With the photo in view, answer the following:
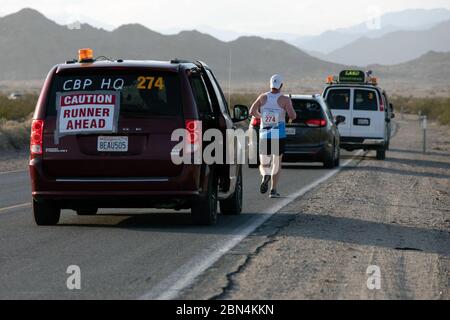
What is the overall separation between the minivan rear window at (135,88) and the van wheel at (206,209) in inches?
41.1

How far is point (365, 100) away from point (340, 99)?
2.21 ft

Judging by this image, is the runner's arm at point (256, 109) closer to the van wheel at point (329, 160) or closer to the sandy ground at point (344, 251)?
the sandy ground at point (344, 251)

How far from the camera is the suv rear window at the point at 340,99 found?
1168 inches

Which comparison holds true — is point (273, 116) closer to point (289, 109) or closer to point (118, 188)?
point (289, 109)

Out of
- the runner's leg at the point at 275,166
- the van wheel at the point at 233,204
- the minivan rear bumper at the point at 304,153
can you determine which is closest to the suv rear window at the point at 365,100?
the minivan rear bumper at the point at 304,153

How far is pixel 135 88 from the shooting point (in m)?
11.9

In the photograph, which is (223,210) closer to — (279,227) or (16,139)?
(279,227)

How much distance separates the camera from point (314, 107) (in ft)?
80.4

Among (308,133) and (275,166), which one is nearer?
(275,166)

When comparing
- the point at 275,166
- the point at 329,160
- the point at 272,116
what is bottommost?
the point at 329,160

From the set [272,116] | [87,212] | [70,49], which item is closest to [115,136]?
[87,212]

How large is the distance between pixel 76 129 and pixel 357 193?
737 cm

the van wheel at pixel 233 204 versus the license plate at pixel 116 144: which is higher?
the license plate at pixel 116 144

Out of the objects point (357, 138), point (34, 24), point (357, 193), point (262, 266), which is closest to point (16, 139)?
point (357, 138)
